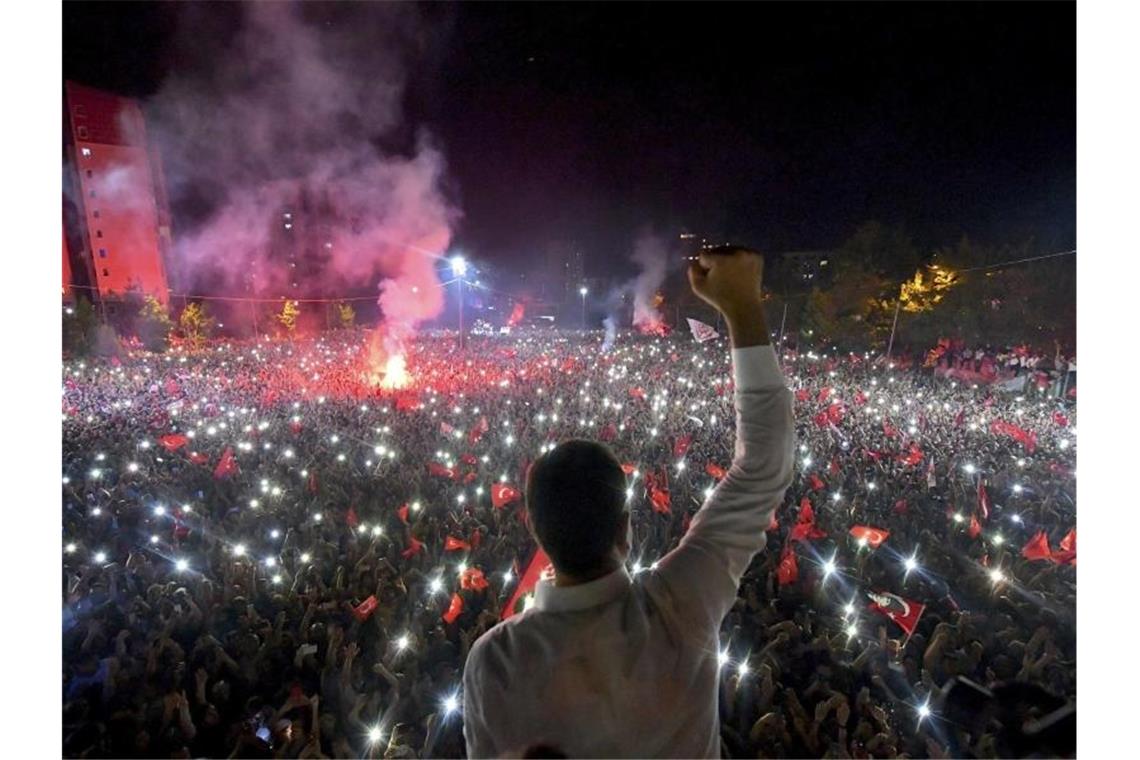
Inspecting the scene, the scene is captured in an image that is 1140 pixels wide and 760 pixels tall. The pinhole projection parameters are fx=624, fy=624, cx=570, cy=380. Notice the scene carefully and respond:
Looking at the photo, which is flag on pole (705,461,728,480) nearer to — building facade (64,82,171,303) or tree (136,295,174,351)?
tree (136,295,174,351)

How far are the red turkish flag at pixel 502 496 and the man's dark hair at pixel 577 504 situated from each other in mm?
5781

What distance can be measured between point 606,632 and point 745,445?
641 millimetres

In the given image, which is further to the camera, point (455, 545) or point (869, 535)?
point (455, 545)

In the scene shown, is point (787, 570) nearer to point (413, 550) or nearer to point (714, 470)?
point (714, 470)

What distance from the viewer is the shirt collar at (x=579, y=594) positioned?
145 centimetres

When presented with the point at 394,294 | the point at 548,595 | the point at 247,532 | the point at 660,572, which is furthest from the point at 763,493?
the point at 394,294

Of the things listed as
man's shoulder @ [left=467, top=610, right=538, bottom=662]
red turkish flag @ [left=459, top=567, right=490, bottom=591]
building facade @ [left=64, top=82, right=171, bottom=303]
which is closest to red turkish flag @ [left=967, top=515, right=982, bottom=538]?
red turkish flag @ [left=459, top=567, right=490, bottom=591]

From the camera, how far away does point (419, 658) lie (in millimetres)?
4742

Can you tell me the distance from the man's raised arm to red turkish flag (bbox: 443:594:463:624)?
13.3 ft

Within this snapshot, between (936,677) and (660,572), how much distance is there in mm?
4187

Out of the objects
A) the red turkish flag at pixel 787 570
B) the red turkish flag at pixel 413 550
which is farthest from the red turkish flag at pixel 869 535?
the red turkish flag at pixel 413 550

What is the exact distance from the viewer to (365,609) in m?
5.16

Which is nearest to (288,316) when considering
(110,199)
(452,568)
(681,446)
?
(110,199)

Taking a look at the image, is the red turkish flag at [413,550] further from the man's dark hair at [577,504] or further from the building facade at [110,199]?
the building facade at [110,199]
